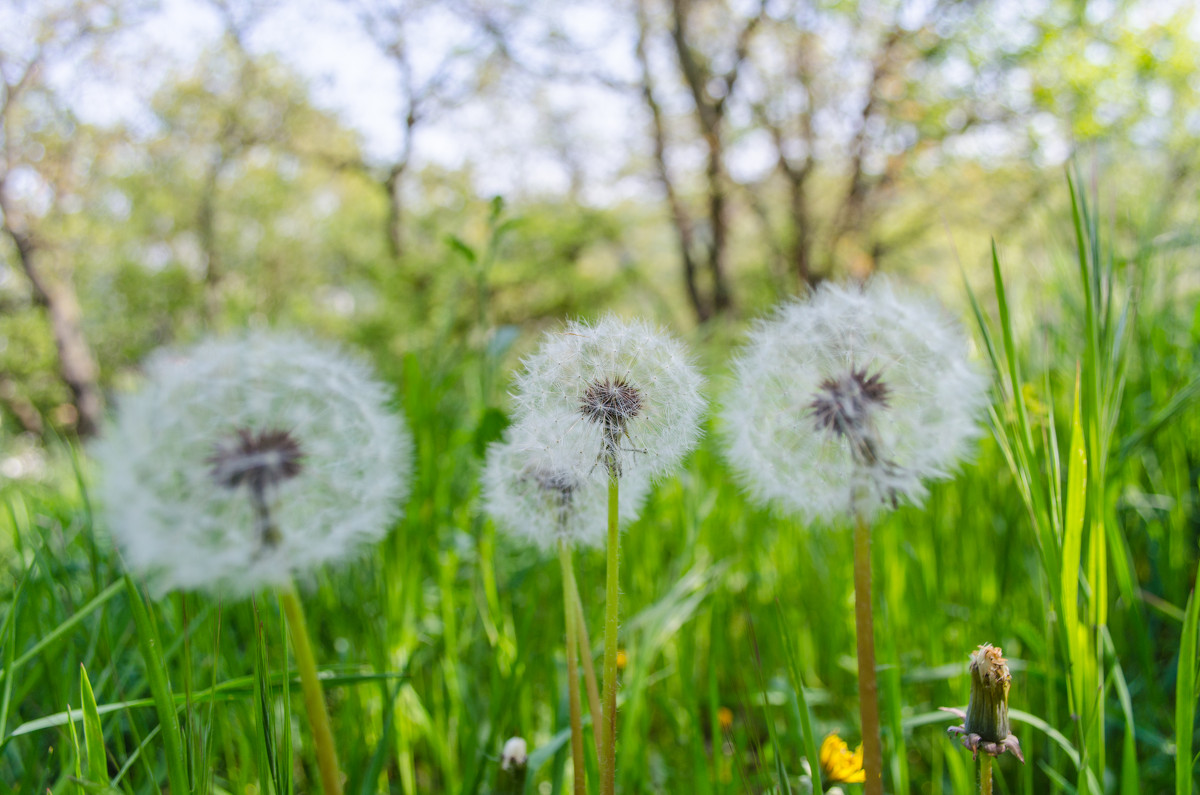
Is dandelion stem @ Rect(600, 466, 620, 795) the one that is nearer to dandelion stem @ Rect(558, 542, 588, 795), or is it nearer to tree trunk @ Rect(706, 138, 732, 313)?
dandelion stem @ Rect(558, 542, 588, 795)

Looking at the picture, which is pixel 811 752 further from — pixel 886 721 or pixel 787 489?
pixel 886 721

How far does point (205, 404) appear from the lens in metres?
1.00

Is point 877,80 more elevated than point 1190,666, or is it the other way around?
point 877,80

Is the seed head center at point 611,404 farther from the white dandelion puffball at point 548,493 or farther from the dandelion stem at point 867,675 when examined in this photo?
the dandelion stem at point 867,675

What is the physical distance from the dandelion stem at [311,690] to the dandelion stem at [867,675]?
743mm

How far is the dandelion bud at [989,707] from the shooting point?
3.12 feet

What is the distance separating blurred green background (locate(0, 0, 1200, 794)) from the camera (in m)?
1.43

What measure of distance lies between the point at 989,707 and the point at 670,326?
1718 millimetres

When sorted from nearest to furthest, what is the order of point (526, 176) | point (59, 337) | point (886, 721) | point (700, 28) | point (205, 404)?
point (205, 404) < point (886, 721) < point (700, 28) < point (59, 337) < point (526, 176)

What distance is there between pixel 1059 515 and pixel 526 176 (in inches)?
762

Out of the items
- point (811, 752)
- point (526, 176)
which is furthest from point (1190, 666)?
point (526, 176)

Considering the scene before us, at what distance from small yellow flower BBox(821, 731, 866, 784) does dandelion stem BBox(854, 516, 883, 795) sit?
9.2 inches

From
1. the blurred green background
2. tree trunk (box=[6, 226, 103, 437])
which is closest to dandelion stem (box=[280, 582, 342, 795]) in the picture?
the blurred green background

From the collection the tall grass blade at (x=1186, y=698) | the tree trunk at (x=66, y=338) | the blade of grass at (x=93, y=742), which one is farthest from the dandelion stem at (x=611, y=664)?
the tree trunk at (x=66, y=338)
